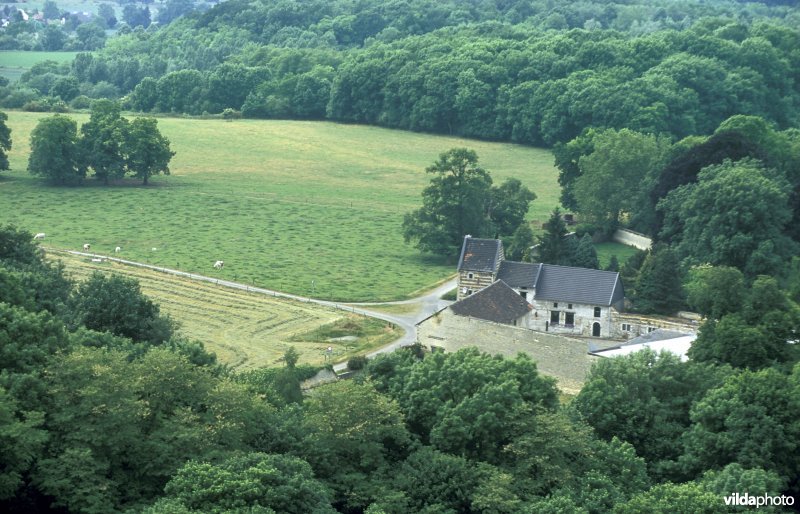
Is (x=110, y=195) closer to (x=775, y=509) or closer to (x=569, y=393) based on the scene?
(x=569, y=393)

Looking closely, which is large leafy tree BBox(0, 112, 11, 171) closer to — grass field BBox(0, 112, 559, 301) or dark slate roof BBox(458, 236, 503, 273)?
grass field BBox(0, 112, 559, 301)

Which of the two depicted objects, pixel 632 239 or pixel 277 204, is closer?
pixel 632 239

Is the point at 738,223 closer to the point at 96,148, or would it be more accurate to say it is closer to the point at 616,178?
the point at 616,178

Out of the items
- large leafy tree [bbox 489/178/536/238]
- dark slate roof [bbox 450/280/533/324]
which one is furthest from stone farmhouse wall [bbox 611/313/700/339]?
large leafy tree [bbox 489/178/536/238]

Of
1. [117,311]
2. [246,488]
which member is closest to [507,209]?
[117,311]

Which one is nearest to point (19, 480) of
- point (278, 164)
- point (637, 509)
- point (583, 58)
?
point (637, 509)

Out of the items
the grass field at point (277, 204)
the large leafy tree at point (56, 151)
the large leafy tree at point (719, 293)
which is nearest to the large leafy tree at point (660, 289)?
the large leafy tree at point (719, 293)
